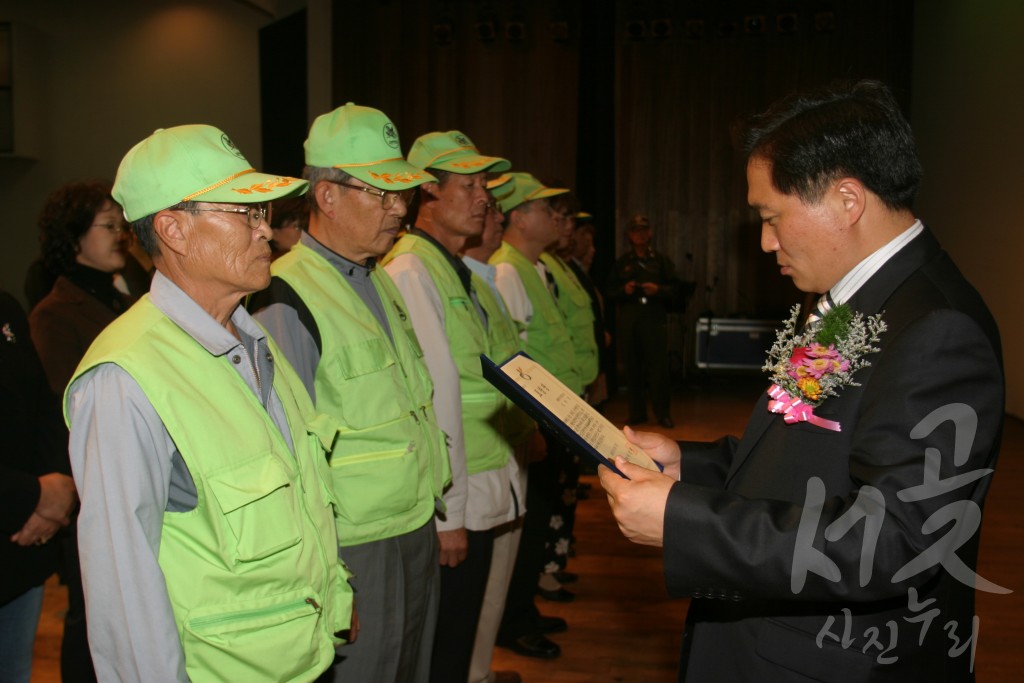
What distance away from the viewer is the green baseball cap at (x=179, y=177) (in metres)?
1.51

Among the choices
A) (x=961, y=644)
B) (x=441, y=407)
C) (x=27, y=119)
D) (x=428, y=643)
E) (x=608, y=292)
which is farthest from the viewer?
(x=27, y=119)

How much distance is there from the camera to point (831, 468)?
1350 millimetres

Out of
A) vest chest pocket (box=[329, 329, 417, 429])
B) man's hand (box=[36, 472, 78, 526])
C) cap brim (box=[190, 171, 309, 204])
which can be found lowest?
man's hand (box=[36, 472, 78, 526])

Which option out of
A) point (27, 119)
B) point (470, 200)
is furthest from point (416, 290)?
point (27, 119)

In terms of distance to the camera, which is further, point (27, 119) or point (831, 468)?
point (27, 119)

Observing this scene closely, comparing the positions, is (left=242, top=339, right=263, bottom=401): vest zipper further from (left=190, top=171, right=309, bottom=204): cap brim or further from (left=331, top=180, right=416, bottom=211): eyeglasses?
(left=331, top=180, right=416, bottom=211): eyeglasses


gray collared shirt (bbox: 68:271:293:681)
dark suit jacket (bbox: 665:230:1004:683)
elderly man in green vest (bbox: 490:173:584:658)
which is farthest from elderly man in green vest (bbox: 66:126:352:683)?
elderly man in green vest (bbox: 490:173:584:658)

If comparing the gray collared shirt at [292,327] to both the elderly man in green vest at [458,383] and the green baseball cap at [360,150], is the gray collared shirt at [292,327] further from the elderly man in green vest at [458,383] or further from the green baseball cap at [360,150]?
the elderly man in green vest at [458,383]

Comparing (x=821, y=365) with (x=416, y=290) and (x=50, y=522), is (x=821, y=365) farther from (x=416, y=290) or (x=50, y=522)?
(x=50, y=522)

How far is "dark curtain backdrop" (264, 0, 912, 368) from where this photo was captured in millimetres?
10930

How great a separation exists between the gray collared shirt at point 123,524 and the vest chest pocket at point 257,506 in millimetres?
98

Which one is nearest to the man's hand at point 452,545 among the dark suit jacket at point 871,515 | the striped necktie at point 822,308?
the dark suit jacket at point 871,515

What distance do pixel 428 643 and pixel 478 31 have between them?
10.4 metres

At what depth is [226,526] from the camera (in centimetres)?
140
